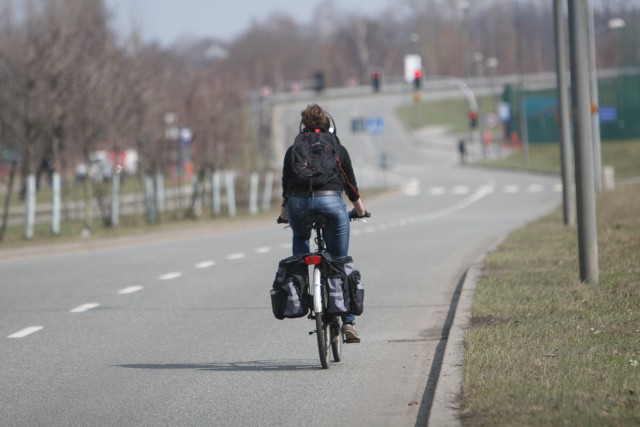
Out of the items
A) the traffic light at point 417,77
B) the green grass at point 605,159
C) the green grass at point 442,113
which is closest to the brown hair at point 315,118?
the traffic light at point 417,77

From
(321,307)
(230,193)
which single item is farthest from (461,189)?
(321,307)

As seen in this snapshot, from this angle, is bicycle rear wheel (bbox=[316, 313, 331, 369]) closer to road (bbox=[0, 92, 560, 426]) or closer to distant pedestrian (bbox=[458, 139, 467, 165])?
road (bbox=[0, 92, 560, 426])

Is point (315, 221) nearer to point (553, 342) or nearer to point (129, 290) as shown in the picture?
point (553, 342)

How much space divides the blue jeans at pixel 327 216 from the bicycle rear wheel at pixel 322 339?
0.34 metres

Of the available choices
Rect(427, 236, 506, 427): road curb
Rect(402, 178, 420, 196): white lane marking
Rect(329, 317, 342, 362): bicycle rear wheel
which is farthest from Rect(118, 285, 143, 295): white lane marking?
Rect(402, 178, 420, 196): white lane marking

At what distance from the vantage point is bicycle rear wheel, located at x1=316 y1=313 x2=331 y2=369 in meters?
9.26

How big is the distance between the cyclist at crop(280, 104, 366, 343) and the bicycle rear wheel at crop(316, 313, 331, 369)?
0.29 m

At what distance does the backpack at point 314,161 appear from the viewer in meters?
9.50

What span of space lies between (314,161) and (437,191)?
49.6 m

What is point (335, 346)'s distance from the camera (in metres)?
9.76

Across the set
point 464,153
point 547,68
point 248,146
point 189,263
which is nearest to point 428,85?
point 547,68

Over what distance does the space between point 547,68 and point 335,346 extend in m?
171

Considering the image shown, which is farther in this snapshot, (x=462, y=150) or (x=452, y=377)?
(x=462, y=150)

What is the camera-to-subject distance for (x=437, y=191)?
58844mm
